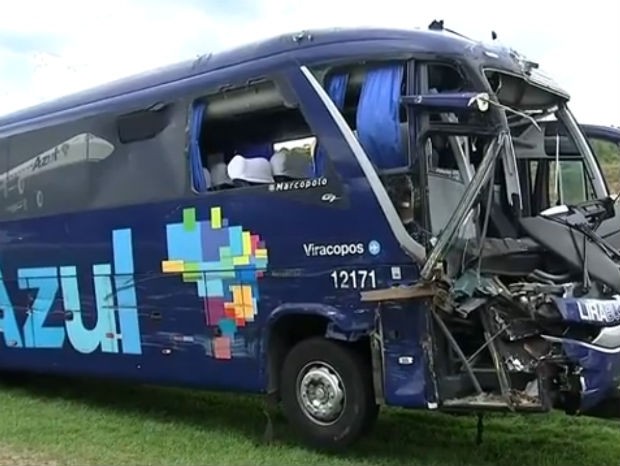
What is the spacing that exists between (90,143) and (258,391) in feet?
10.2

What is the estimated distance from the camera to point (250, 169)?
7.45 meters

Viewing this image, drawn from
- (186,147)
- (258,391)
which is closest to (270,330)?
(258,391)

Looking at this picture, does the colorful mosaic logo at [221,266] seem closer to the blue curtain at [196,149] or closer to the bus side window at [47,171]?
the blue curtain at [196,149]

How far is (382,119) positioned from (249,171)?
138 cm

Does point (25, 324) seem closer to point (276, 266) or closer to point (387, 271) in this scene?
point (276, 266)

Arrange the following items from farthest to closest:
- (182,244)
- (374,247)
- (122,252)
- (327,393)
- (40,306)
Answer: (40,306) → (122,252) → (182,244) → (327,393) → (374,247)

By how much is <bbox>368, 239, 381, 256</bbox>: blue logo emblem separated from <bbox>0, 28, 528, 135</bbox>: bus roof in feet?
4.57

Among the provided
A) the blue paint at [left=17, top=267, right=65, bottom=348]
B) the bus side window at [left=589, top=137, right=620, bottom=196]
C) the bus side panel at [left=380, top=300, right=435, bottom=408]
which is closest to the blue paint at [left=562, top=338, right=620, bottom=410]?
the bus side panel at [left=380, top=300, right=435, bottom=408]

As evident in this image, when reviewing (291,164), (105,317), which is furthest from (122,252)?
(291,164)

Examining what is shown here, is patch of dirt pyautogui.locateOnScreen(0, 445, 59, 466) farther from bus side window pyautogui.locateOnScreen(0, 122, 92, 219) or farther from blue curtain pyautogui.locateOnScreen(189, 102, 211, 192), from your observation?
bus side window pyautogui.locateOnScreen(0, 122, 92, 219)

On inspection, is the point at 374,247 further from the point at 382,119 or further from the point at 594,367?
the point at 594,367

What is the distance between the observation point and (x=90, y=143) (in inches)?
350

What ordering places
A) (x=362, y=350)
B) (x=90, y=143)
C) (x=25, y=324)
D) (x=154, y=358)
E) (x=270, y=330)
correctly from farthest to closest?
(x=25, y=324), (x=90, y=143), (x=154, y=358), (x=270, y=330), (x=362, y=350)

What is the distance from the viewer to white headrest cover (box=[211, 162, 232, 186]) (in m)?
7.64
